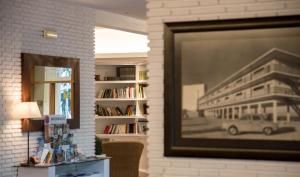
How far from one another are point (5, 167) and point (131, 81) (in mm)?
6385

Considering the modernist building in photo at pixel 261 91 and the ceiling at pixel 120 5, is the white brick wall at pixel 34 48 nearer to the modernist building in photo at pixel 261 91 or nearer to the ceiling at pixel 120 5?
the ceiling at pixel 120 5

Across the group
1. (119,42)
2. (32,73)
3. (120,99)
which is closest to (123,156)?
(120,99)

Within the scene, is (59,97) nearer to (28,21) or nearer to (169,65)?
(28,21)

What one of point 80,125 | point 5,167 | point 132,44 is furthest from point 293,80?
point 132,44

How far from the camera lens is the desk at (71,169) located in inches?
325

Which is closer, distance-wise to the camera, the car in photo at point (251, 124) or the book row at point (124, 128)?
the car in photo at point (251, 124)

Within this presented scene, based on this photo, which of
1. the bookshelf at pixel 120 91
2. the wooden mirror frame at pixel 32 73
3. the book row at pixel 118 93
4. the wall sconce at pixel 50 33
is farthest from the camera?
the book row at pixel 118 93

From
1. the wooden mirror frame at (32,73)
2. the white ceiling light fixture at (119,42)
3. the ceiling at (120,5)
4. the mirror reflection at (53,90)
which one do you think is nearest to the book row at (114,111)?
the white ceiling light fixture at (119,42)

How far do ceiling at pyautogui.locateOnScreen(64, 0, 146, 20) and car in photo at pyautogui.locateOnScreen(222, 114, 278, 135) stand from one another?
4.59 meters

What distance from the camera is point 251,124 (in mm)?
5312

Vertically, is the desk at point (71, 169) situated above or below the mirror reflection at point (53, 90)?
below

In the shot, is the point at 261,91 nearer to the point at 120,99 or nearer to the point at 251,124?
the point at 251,124

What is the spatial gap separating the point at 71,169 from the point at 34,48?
188cm

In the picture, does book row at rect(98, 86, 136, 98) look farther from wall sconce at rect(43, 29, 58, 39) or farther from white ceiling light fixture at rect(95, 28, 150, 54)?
wall sconce at rect(43, 29, 58, 39)
